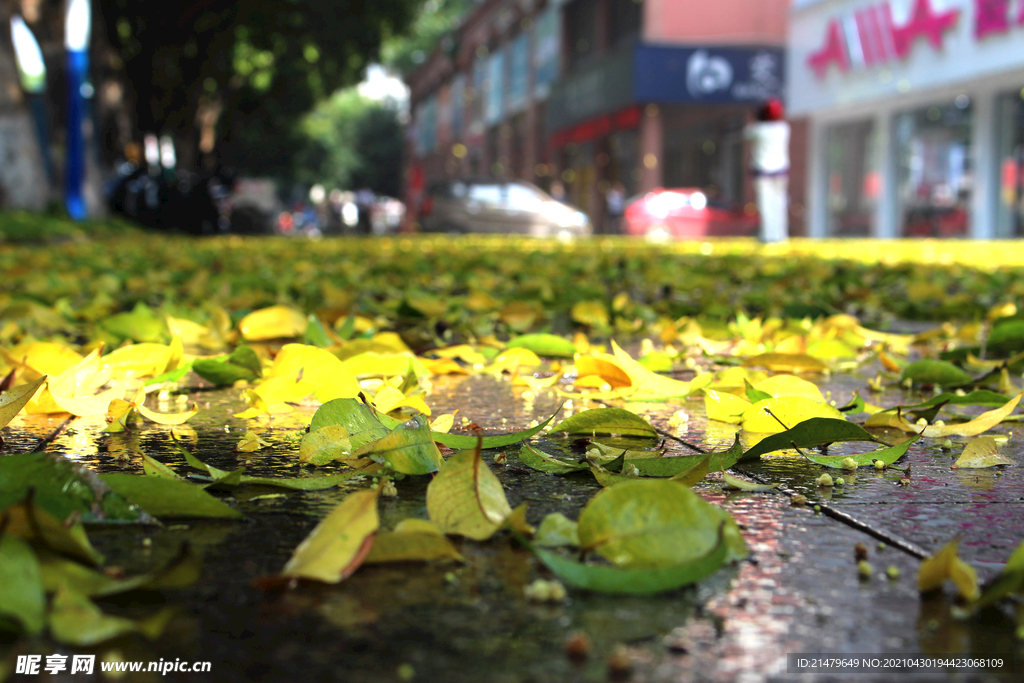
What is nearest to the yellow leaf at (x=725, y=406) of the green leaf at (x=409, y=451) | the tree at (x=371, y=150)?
the green leaf at (x=409, y=451)

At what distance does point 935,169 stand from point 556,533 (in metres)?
21.7

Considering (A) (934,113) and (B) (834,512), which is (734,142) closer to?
(A) (934,113)

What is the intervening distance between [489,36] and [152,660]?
161 ft

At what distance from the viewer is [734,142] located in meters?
29.1

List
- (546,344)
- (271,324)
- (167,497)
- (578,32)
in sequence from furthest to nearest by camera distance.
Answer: (578,32) → (271,324) → (546,344) → (167,497)

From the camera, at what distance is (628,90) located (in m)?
28.5

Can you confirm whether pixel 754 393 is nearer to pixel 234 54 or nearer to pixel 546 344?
pixel 546 344

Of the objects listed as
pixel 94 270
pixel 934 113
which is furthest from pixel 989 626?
pixel 934 113

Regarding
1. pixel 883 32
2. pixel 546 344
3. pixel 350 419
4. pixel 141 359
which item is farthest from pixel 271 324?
pixel 883 32

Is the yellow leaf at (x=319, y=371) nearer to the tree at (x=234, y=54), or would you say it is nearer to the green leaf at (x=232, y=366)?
the green leaf at (x=232, y=366)

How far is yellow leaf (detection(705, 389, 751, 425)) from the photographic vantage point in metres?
2.11

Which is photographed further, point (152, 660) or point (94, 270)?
point (94, 270)

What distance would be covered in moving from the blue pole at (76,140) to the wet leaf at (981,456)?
57.3 feet

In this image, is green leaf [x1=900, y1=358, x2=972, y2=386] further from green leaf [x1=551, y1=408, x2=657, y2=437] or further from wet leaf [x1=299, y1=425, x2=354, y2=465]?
wet leaf [x1=299, y1=425, x2=354, y2=465]
